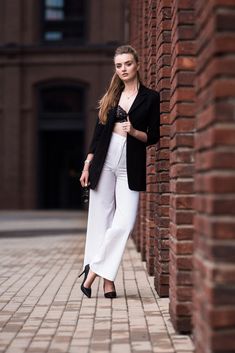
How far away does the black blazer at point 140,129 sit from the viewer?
6.12 m

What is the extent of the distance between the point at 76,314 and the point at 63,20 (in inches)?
1097

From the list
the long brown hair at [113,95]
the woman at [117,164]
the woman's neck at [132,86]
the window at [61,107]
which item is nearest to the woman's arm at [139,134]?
the woman at [117,164]

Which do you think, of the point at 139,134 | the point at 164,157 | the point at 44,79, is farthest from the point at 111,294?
the point at 44,79

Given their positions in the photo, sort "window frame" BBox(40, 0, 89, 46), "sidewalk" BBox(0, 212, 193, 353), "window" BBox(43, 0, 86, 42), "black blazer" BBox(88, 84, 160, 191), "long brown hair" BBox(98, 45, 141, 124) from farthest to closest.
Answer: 1. "window" BBox(43, 0, 86, 42)
2. "window frame" BBox(40, 0, 89, 46)
3. "long brown hair" BBox(98, 45, 141, 124)
4. "black blazer" BBox(88, 84, 160, 191)
5. "sidewalk" BBox(0, 212, 193, 353)

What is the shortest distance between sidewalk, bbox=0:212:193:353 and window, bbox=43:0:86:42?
77.7ft

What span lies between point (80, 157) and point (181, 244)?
91.7 ft

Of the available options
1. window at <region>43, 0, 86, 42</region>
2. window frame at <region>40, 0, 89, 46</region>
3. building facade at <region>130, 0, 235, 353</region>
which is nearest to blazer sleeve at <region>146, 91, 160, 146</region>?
building facade at <region>130, 0, 235, 353</region>

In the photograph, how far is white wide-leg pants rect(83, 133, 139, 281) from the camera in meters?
6.16

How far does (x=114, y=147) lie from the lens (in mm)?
6223

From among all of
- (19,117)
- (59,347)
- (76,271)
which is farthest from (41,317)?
(19,117)

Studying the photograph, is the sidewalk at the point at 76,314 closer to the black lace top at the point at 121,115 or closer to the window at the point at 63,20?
the black lace top at the point at 121,115

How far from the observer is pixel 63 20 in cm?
3219

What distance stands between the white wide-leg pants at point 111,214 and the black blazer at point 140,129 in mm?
70

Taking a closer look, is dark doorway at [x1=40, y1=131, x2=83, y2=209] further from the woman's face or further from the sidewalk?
the woman's face
